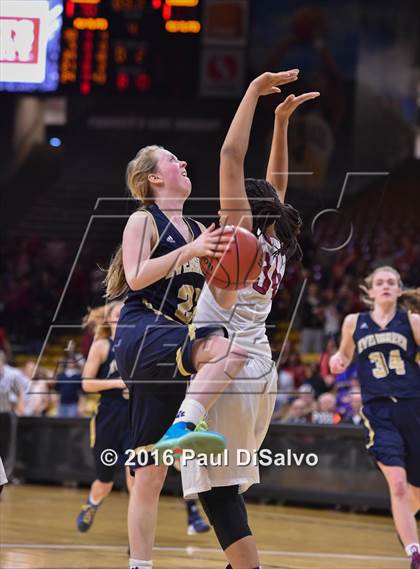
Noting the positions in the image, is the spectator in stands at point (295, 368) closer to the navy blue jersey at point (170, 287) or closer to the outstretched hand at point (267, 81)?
the navy blue jersey at point (170, 287)

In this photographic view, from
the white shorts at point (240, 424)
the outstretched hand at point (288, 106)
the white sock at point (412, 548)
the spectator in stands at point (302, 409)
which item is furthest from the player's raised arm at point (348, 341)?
the spectator in stands at point (302, 409)

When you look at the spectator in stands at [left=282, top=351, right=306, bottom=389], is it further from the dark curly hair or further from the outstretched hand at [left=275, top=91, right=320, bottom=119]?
the dark curly hair

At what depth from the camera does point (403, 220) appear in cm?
1598

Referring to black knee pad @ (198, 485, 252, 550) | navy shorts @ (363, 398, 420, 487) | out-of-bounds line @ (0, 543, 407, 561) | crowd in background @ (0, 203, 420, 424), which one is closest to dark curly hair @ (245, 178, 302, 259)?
black knee pad @ (198, 485, 252, 550)

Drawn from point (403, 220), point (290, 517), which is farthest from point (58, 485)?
point (403, 220)

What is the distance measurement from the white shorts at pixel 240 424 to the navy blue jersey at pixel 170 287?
1.60ft

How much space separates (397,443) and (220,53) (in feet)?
43.1

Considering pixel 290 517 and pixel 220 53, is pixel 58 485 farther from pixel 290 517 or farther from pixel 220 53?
pixel 220 53

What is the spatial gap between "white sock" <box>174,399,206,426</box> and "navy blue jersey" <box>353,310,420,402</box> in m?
3.18

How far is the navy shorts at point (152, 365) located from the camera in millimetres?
4445

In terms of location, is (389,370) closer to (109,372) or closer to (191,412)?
(109,372)

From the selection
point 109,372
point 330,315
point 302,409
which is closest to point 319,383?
point 302,409

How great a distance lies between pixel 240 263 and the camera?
4168 millimetres

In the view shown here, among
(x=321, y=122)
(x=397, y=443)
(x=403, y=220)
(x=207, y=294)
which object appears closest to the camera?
(x=207, y=294)
